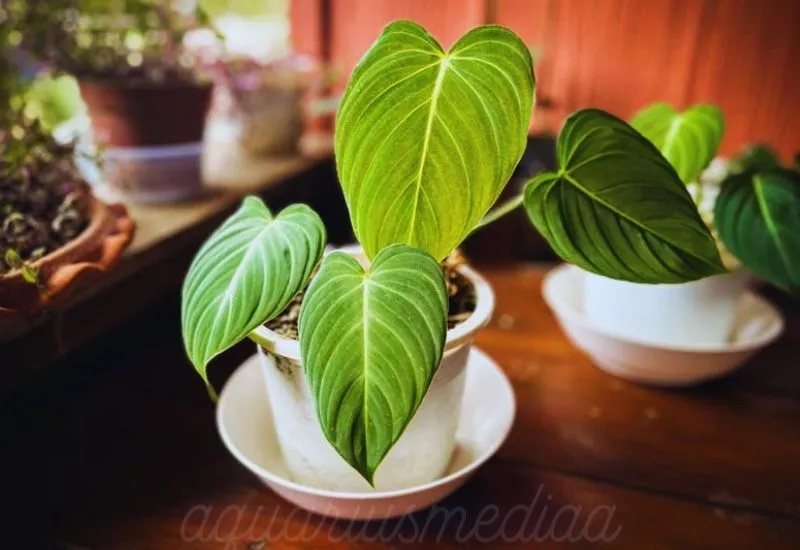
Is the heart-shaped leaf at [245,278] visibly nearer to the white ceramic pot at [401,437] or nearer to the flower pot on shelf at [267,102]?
the white ceramic pot at [401,437]

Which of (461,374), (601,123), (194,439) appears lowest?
(194,439)

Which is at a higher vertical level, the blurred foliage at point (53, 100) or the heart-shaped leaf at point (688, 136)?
the heart-shaped leaf at point (688, 136)

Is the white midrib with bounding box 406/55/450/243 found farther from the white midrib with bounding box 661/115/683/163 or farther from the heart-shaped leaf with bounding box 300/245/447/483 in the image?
the white midrib with bounding box 661/115/683/163

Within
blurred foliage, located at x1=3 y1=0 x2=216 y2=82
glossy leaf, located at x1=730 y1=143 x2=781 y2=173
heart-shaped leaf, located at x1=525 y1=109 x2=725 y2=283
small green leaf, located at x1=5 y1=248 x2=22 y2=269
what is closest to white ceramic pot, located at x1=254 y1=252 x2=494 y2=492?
heart-shaped leaf, located at x1=525 y1=109 x2=725 y2=283

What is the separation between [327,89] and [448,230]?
87 cm

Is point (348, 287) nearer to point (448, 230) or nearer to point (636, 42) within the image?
point (448, 230)

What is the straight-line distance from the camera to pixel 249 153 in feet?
3.89

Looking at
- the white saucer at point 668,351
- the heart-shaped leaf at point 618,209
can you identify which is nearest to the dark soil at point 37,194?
the heart-shaped leaf at point 618,209

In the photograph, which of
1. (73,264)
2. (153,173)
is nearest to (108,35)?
(153,173)

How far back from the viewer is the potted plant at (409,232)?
1.57 ft

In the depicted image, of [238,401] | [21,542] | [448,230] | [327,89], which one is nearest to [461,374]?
[448,230]

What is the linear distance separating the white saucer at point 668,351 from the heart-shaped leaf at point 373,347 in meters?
0.43

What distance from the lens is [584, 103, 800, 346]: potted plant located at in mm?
681

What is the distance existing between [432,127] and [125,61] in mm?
570
